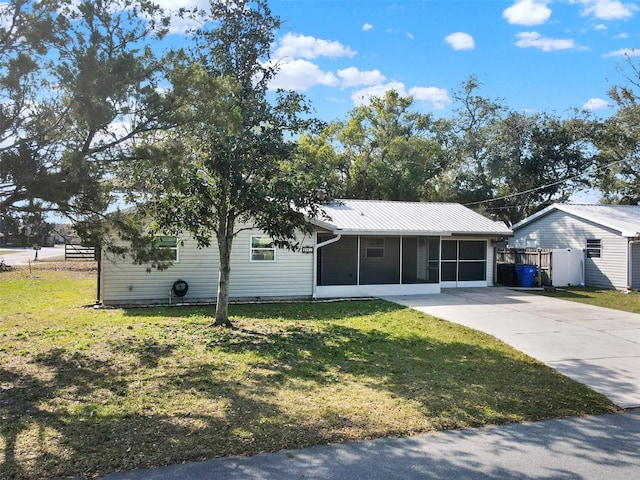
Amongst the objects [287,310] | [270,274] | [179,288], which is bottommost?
[287,310]

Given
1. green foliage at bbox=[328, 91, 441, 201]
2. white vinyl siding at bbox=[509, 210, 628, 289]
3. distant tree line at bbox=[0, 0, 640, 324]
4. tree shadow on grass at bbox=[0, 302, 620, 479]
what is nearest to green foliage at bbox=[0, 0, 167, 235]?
distant tree line at bbox=[0, 0, 640, 324]

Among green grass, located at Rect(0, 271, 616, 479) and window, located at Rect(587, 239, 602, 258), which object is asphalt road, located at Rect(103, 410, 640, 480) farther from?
window, located at Rect(587, 239, 602, 258)

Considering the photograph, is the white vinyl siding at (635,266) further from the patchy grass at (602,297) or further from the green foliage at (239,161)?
the green foliage at (239,161)

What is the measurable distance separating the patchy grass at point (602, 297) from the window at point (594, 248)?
5.38 ft

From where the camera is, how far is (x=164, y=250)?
7902mm

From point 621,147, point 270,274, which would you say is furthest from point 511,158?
point 270,274

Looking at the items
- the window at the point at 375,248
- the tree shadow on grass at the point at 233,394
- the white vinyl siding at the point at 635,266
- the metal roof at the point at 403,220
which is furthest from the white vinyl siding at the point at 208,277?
the white vinyl siding at the point at 635,266

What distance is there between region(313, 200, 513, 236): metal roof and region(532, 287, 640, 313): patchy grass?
10.2 ft

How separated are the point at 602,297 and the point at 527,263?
4638 millimetres

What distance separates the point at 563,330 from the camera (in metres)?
9.44

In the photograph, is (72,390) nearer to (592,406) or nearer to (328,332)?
(328,332)

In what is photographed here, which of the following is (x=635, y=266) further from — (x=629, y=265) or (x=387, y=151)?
(x=387, y=151)

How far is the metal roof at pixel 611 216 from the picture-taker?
17.8 metres

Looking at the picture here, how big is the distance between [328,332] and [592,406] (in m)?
4.99
